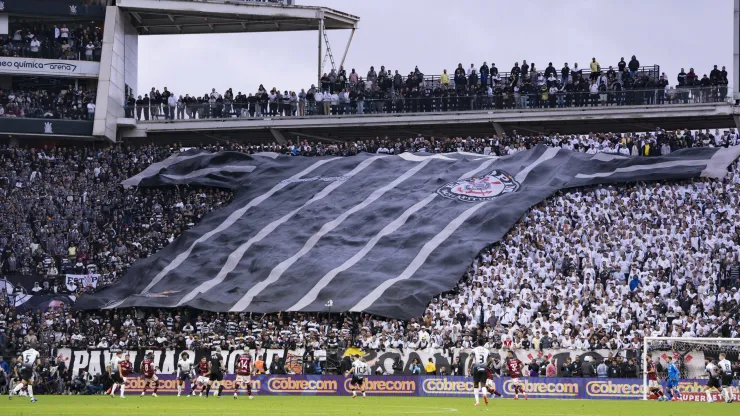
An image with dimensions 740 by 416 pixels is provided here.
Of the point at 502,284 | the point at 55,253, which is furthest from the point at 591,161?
the point at 55,253

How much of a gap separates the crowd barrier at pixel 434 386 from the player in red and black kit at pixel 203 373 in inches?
36.2

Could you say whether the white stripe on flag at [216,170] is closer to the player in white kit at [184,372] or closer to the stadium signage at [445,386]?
the player in white kit at [184,372]

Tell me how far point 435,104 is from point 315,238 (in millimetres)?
13043

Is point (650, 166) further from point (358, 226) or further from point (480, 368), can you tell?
point (480, 368)

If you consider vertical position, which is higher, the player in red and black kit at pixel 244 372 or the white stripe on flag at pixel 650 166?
the white stripe on flag at pixel 650 166

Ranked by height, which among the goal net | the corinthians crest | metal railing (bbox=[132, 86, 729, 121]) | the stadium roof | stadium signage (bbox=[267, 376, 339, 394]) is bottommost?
stadium signage (bbox=[267, 376, 339, 394])

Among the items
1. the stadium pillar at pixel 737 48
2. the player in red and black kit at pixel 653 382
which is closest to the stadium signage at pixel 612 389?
the player in red and black kit at pixel 653 382

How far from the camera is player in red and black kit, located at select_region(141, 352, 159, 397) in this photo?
149 ft

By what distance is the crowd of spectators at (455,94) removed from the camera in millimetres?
64844

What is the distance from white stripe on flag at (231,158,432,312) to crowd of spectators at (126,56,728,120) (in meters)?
6.27

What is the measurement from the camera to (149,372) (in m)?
45.2

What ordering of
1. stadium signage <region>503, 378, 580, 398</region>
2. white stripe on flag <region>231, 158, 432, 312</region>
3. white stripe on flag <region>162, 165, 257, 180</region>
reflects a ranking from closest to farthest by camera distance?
stadium signage <region>503, 378, 580, 398</region>
white stripe on flag <region>231, 158, 432, 312</region>
white stripe on flag <region>162, 165, 257, 180</region>

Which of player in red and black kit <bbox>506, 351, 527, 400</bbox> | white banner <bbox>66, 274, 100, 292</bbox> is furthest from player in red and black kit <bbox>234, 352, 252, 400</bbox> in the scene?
white banner <bbox>66, 274, 100, 292</bbox>

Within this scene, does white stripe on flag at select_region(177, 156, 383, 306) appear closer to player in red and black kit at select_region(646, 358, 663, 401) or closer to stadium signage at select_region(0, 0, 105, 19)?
stadium signage at select_region(0, 0, 105, 19)
